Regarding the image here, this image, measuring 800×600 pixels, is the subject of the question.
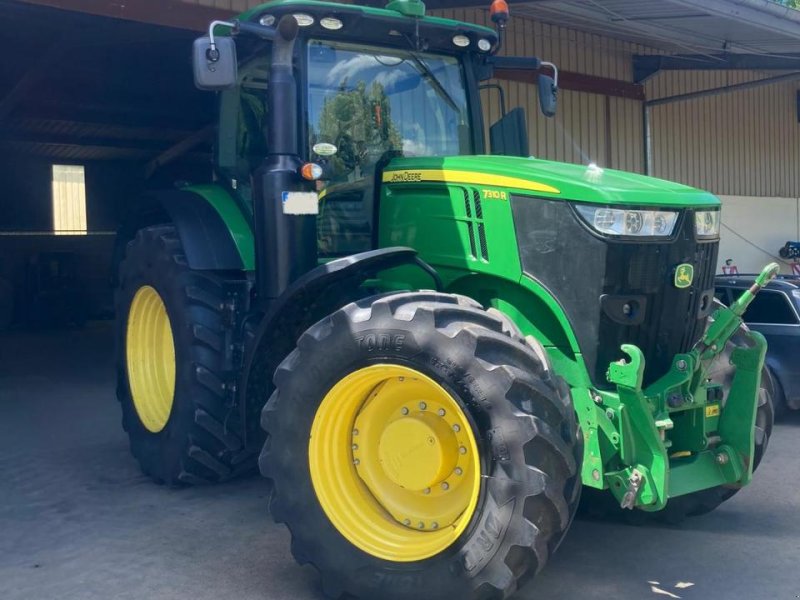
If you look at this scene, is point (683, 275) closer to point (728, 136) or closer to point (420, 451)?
point (420, 451)

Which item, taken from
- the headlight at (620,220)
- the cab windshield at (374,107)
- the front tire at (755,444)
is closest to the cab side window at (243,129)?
the cab windshield at (374,107)

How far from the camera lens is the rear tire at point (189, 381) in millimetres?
5543

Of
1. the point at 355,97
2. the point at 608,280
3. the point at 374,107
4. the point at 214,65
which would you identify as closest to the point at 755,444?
the point at 608,280

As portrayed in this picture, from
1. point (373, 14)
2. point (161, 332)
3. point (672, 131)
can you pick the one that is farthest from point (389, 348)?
point (672, 131)

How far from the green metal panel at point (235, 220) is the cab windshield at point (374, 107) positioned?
69 centimetres

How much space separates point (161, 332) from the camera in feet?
21.0

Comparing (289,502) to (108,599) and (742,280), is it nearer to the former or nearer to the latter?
(108,599)

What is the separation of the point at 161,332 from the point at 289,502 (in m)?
2.46

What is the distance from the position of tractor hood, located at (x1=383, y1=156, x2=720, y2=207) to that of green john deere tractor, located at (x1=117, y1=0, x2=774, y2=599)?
0.5 inches

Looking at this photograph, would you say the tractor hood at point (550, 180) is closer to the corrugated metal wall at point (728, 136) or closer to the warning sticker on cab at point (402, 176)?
the warning sticker on cab at point (402, 176)

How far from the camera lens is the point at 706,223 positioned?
475 cm

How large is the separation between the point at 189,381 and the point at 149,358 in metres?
1.00

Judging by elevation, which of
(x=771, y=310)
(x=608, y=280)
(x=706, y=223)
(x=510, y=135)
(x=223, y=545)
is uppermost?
(x=510, y=135)

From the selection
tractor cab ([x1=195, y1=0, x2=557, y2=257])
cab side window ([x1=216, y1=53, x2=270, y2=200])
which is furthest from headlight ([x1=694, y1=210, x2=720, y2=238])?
cab side window ([x1=216, y1=53, x2=270, y2=200])
